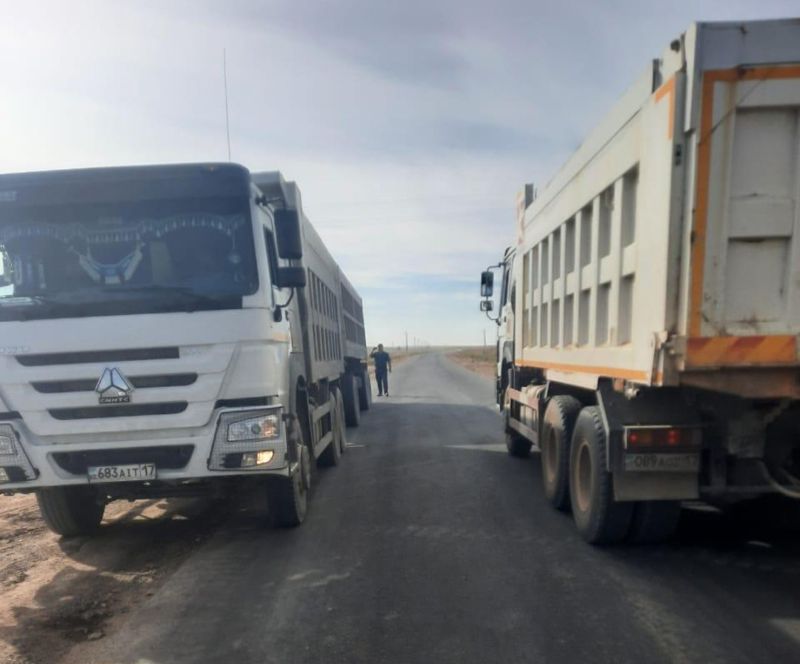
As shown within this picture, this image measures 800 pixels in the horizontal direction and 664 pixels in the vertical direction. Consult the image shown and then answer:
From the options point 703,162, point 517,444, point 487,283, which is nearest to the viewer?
point 703,162

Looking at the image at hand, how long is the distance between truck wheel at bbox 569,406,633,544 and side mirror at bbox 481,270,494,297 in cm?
514

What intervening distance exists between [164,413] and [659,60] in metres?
4.30

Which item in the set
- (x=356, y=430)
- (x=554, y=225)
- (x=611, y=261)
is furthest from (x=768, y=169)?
(x=356, y=430)

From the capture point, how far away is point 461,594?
13.7 ft

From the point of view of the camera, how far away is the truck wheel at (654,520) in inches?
191

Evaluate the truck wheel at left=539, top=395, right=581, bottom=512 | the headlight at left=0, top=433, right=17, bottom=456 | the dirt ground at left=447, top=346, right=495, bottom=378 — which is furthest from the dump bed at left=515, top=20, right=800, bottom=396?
the dirt ground at left=447, top=346, right=495, bottom=378

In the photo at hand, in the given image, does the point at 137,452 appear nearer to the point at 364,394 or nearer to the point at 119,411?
the point at 119,411

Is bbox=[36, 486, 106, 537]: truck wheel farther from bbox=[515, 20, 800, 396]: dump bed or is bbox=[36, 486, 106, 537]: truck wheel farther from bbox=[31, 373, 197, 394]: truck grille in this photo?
bbox=[515, 20, 800, 396]: dump bed

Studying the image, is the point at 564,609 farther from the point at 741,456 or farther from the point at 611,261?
the point at 611,261

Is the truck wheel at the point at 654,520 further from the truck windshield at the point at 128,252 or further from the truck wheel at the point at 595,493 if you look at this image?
the truck windshield at the point at 128,252

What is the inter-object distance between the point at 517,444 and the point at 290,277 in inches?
201

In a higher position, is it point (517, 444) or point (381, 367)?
point (517, 444)

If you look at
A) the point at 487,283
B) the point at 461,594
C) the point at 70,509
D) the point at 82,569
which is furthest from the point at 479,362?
the point at 461,594

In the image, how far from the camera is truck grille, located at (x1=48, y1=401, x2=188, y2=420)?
489 centimetres
